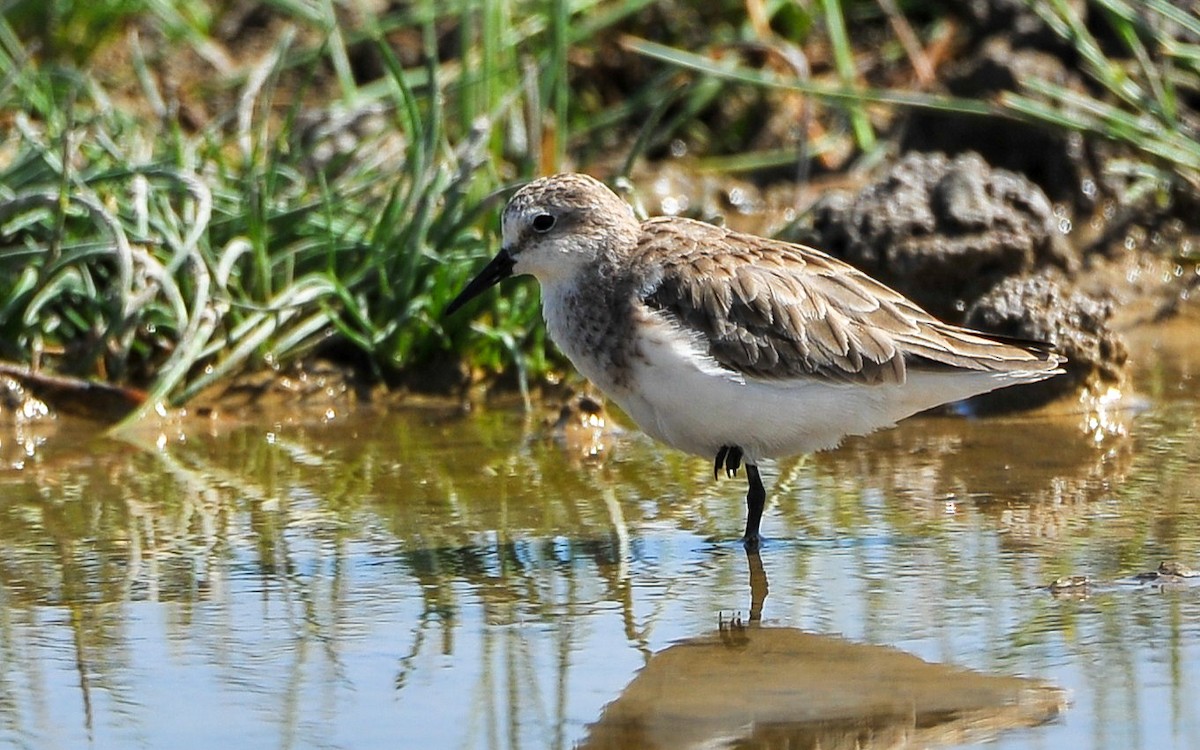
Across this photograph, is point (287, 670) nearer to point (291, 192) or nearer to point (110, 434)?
point (110, 434)

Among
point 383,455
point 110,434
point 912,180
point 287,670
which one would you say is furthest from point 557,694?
point 912,180

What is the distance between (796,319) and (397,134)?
3953 mm

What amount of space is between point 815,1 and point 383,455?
452 centimetres

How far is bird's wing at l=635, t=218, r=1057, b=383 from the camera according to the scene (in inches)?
224

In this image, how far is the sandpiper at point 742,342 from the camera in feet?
18.4

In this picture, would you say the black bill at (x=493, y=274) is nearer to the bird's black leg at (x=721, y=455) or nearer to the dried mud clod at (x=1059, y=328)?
the bird's black leg at (x=721, y=455)

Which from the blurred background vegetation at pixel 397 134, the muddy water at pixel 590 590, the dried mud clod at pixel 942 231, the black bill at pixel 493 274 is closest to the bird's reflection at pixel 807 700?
the muddy water at pixel 590 590

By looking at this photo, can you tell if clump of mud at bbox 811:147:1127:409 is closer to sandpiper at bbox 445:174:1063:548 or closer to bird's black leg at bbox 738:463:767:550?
sandpiper at bbox 445:174:1063:548

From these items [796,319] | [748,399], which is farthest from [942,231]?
[748,399]

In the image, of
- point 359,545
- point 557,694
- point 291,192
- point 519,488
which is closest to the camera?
point 557,694

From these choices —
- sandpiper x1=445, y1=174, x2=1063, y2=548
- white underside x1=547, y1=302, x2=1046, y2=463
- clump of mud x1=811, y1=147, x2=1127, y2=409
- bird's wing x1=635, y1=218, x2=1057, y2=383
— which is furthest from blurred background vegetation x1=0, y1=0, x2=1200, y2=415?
white underside x1=547, y1=302, x2=1046, y2=463

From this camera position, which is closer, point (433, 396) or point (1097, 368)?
point (1097, 368)

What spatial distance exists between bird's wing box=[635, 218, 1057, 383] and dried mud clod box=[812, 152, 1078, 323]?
1.95m

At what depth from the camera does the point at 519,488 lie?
253 inches
